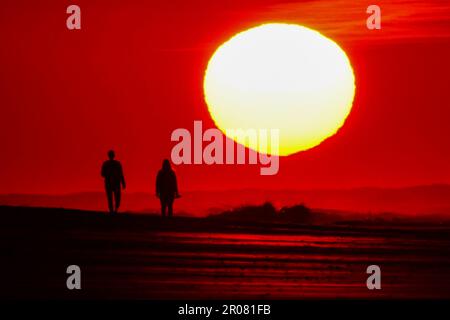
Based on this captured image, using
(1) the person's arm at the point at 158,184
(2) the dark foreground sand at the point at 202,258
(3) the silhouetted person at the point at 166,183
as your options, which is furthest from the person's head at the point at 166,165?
(2) the dark foreground sand at the point at 202,258

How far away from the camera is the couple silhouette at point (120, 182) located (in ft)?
121

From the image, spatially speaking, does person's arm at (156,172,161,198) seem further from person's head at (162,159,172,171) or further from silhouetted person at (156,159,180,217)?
person's head at (162,159,172,171)

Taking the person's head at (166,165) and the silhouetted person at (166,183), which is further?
the person's head at (166,165)

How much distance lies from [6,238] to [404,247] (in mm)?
8091

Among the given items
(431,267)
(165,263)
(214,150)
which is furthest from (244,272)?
(214,150)

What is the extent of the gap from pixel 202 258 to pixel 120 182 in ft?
25.4

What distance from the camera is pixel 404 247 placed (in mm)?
33781

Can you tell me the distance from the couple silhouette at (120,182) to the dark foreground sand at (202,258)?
1.54ft

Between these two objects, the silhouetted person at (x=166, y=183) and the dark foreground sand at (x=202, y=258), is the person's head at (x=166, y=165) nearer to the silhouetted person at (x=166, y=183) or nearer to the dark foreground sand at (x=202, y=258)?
the silhouetted person at (x=166, y=183)

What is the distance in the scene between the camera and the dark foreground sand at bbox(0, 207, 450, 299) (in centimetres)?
2556

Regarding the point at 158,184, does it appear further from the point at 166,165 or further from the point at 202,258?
the point at 202,258

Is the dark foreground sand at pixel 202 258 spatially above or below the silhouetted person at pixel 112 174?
below

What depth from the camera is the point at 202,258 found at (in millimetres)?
29797
